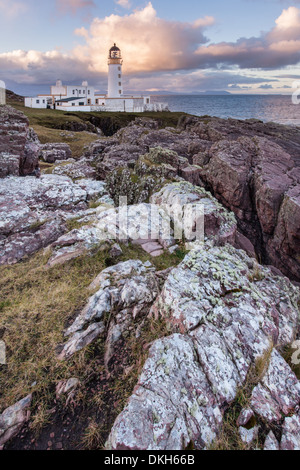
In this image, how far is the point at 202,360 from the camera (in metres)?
5.47

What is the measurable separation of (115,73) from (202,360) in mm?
138231

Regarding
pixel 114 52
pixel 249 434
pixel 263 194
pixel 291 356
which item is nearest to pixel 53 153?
pixel 263 194

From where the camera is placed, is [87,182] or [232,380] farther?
[87,182]

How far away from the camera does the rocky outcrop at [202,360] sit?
450 centimetres

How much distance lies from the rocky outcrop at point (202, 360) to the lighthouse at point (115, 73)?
134 meters

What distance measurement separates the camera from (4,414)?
5180 millimetres

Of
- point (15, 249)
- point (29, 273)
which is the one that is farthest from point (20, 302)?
point (15, 249)

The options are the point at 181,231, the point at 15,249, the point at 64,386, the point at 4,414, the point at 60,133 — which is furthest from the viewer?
the point at 60,133

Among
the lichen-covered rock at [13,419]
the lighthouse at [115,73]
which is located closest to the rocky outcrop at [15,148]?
the lichen-covered rock at [13,419]

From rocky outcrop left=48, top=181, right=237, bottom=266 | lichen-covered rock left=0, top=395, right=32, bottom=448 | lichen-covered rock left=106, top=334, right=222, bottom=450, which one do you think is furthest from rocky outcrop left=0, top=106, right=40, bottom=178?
lichen-covered rock left=106, top=334, right=222, bottom=450

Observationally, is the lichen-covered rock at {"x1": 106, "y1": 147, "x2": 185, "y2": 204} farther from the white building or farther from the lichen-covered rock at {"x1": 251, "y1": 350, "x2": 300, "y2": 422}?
the white building
